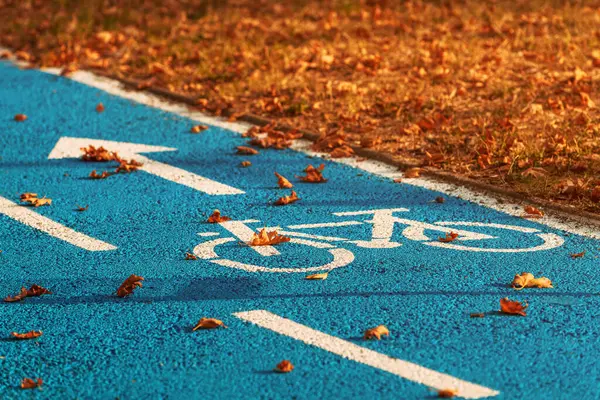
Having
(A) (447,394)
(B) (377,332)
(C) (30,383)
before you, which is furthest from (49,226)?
(A) (447,394)

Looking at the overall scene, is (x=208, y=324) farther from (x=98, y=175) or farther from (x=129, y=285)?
(x=98, y=175)

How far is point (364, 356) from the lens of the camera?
4.19 m

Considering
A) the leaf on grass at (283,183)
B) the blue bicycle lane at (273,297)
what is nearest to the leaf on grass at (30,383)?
the blue bicycle lane at (273,297)

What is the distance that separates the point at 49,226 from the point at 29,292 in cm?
113

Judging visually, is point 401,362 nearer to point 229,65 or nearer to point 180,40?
point 229,65

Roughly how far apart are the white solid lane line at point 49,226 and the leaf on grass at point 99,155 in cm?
96

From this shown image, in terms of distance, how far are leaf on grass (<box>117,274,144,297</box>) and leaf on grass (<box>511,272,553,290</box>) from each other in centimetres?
191

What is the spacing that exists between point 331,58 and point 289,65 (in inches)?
17.8

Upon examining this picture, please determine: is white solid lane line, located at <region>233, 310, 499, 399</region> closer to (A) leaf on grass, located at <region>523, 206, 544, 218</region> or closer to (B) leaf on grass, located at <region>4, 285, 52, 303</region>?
(B) leaf on grass, located at <region>4, 285, 52, 303</region>

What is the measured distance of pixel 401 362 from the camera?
4117 millimetres

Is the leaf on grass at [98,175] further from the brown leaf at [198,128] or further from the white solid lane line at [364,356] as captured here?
the white solid lane line at [364,356]

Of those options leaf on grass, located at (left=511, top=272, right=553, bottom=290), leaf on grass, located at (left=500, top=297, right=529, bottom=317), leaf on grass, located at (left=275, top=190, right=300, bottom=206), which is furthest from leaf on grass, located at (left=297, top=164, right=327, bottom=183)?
leaf on grass, located at (left=500, top=297, right=529, bottom=317)

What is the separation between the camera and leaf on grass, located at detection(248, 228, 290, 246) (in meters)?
5.59

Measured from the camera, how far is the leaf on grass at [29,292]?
4.92 meters
